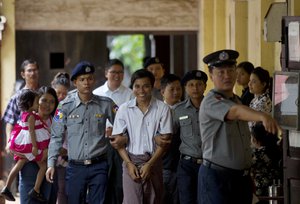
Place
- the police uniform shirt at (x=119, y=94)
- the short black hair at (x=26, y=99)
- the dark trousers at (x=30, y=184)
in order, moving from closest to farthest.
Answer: the dark trousers at (x=30, y=184) < the short black hair at (x=26, y=99) < the police uniform shirt at (x=119, y=94)

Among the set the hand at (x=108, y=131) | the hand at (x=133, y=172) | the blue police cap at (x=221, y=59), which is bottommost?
the hand at (x=133, y=172)

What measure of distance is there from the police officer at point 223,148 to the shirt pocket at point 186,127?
158 centimetres

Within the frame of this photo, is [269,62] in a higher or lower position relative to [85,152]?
higher

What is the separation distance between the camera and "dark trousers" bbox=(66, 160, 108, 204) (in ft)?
29.4

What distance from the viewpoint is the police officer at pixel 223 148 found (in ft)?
23.9

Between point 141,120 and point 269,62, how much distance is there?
3.25 m

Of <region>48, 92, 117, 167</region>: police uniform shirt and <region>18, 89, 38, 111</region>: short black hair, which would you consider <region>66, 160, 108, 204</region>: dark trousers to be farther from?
<region>18, 89, 38, 111</region>: short black hair

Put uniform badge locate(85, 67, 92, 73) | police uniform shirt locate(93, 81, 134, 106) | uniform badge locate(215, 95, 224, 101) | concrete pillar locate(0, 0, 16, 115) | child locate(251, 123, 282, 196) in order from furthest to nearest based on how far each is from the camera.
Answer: concrete pillar locate(0, 0, 16, 115), police uniform shirt locate(93, 81, 134, 106), uniform badge locate(85, 67, 92, 73), child locate(251, 123, 282, 196), uniform badge locate(215, 95, 224, 101)

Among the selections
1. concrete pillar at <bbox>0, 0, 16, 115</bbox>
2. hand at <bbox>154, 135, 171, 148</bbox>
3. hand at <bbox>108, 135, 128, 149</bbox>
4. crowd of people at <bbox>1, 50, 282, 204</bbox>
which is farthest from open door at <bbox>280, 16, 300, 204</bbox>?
concrete pillar at <bbox>0, 0, 16, 115</bbox>

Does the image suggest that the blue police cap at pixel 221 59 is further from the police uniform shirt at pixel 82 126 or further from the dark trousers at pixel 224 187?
the police uniform shirt at pixel 82 126

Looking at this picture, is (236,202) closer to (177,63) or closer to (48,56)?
(48,56)

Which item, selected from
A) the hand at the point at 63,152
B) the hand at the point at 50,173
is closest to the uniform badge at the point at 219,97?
the hand at the point at 50,173

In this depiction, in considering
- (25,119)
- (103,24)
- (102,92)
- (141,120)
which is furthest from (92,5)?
(141,120)

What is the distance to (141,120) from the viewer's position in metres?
8.58
